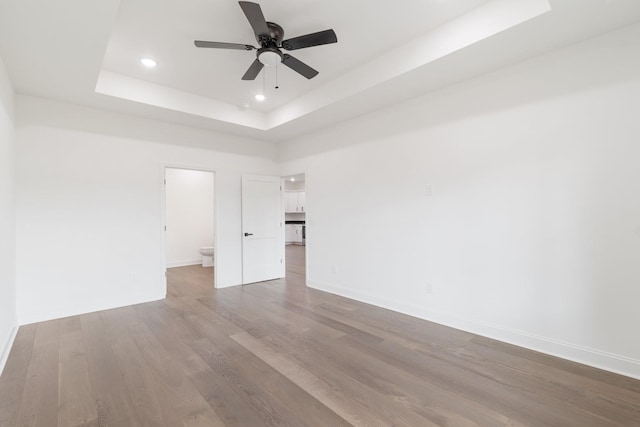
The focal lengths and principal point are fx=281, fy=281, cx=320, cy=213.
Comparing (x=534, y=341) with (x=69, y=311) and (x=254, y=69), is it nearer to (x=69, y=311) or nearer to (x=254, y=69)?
(x=254, y=69)

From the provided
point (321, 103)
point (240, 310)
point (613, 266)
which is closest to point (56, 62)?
point (321, 103)

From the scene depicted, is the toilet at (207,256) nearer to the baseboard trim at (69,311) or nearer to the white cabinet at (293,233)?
the baseboard trim at (69,311)

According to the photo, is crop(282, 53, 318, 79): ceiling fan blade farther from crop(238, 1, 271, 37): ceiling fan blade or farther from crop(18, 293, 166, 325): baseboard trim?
crop(18, 293, 166, 325): baseboard trim

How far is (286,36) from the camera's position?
2.94 meters

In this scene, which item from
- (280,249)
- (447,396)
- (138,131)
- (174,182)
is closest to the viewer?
(447,396)

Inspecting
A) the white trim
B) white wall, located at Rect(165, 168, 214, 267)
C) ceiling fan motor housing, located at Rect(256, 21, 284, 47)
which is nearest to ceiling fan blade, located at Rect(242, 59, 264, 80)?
ceiling fan motor housing, located at Rect(256, 21, 284, 47)

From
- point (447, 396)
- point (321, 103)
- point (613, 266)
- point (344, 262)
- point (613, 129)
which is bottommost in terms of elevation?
point (447, 396)

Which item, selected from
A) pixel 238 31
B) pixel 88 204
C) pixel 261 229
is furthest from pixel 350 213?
pixel 88 204

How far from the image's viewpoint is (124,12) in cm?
252

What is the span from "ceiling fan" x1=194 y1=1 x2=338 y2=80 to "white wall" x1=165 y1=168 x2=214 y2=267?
491 centimetres

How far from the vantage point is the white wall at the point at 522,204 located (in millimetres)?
2379

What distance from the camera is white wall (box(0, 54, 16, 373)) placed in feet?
8.76

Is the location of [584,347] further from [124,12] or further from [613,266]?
[124,12]

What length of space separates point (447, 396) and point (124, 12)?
4175mm
